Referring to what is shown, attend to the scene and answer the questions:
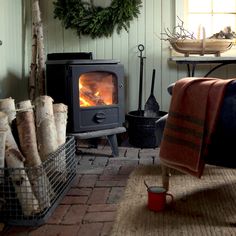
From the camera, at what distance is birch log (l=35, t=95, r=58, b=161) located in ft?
7.38

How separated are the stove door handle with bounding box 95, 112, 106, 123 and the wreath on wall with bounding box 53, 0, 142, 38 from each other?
2.88ft

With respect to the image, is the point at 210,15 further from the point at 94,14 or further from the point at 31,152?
the point at 31,152

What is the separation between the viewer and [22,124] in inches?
82.7

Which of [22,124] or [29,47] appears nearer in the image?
[22,124]

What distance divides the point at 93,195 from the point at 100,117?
88cm

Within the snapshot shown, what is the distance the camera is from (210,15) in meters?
3.70

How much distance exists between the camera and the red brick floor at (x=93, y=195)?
1862 mm

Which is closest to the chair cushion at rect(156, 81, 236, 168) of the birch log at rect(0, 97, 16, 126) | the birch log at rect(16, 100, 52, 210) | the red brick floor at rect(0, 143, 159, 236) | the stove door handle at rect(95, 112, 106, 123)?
the red brick floor at rect(0, 143, 159, 236)

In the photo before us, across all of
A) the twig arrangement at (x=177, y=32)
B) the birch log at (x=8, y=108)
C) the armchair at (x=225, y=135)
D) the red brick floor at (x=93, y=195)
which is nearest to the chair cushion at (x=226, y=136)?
the armchair at (x=225, y=135)

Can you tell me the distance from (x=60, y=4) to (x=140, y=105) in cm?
115

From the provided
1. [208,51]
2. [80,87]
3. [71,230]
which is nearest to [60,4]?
[80,87]

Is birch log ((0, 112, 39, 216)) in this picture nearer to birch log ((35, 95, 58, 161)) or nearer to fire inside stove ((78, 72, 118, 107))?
birch log ((35, 95, 58, 161))

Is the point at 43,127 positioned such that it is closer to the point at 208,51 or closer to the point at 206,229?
the point at 206,229

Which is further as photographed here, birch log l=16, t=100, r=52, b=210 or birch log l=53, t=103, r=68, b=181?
birch log l=53, t=103, r=68, b=181
